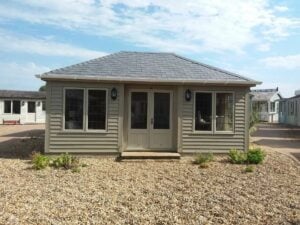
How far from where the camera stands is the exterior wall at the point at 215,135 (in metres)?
13.1

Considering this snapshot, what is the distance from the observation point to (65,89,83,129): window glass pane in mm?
12719

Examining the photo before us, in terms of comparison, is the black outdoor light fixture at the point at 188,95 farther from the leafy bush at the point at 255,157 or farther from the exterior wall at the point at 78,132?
the leafy bush at the point at 255,157

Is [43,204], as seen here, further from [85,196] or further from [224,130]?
[224,130]

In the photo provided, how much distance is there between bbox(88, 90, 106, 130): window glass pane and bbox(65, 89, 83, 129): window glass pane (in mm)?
285

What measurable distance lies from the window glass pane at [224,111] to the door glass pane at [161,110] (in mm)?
1656

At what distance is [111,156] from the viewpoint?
508 inches

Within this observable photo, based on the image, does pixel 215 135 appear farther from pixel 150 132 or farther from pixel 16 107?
pixel 16 107

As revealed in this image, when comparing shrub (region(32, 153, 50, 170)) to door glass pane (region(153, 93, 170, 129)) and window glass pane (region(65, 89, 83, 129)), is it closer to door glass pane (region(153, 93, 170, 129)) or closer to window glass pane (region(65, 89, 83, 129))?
window glass pane (region(65, 89, 83, 129))

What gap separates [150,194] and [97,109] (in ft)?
17.7

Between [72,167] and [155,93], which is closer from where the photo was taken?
[72,167]

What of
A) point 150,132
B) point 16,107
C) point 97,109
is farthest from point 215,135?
point 16,107

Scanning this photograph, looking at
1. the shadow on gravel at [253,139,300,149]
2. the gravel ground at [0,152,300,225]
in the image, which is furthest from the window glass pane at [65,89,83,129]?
the shadow on gravel at [253,139,300,149]

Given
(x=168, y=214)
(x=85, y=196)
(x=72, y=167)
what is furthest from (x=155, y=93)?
(x=168, y=214)

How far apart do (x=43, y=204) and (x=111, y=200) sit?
1228 mm
